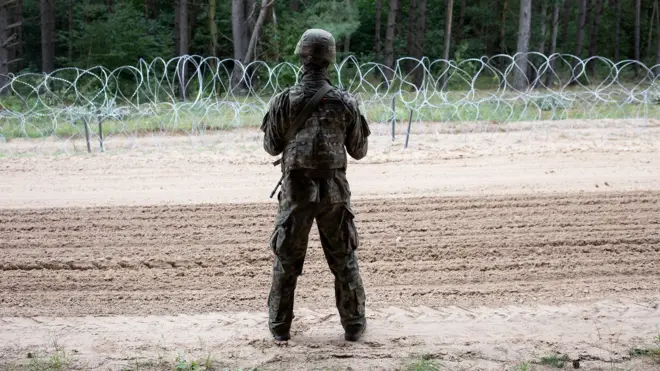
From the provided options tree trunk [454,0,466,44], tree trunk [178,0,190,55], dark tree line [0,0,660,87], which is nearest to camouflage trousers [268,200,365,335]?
dark tree line [0,0,660,87]

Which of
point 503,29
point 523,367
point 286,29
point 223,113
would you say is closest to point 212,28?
point 286,29

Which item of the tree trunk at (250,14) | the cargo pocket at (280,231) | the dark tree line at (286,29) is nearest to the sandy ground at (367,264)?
the cargo pocket at (280,231)

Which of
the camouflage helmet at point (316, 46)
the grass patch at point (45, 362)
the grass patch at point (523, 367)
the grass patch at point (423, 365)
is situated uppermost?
the camouflage helmet at point (316, 46)

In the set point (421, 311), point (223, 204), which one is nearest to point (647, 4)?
point (223, 204)

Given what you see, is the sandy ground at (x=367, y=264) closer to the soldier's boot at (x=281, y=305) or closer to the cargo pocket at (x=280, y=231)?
the soldier's boot at (x=281, y=305)

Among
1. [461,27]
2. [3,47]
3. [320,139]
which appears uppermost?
[461,27]

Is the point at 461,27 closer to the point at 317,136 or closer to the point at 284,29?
the point at 284,29

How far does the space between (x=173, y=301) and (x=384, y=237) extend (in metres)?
2.73

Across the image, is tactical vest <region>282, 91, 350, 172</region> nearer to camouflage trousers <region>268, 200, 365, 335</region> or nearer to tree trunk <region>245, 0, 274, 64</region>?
camouflage trousers <region>268, 200, 365, 335</region>

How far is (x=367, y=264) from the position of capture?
25.3 feet

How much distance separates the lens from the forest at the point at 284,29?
24.7 meters

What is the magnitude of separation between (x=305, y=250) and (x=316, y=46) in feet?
4.53

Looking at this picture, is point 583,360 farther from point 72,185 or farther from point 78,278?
point 72,185

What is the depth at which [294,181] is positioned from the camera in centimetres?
521
